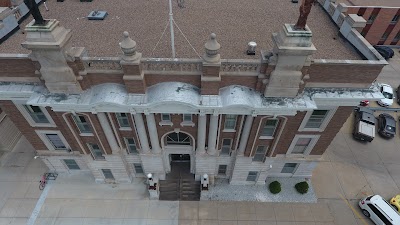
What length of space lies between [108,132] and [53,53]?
24.8ft

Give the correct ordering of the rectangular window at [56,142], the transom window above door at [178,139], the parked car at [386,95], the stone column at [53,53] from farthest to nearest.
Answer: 1. the parked car at [386,95]
2. the rectangular window at [56,142]
3. the transom window above door at [178,139]
4. the stone column at [53,53]

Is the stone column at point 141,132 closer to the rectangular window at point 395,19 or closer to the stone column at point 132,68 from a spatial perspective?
the stone column at point 132,68

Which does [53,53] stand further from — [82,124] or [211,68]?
[211,68]

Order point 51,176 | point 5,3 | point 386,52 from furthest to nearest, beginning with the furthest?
1. point 386,52
2. point 51,176
3. point 5,3

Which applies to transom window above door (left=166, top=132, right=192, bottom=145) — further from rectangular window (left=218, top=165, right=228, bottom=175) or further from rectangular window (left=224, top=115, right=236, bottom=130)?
rectangular window (left=218, top=165, right=228, bottom=175)

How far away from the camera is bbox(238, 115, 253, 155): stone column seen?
19.8 m

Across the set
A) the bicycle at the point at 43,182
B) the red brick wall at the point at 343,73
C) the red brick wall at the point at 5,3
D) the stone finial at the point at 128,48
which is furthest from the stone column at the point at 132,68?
the bicycle at the point at 43,182

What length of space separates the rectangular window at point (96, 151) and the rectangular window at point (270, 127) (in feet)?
47.3

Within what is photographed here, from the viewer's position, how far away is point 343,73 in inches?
686

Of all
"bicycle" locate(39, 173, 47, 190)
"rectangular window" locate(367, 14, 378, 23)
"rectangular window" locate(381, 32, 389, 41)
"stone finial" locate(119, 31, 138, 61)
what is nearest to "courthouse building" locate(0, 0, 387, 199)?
"stone finial" locate(119, 31, 138, 61)

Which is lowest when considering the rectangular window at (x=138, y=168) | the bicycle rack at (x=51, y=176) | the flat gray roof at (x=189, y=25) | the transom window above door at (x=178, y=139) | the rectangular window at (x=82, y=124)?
the bicycle rack at (x=51, y=176)

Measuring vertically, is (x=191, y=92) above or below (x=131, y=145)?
above

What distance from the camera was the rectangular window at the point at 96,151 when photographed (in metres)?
23.1

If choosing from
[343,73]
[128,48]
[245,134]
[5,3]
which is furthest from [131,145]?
[343,73]
